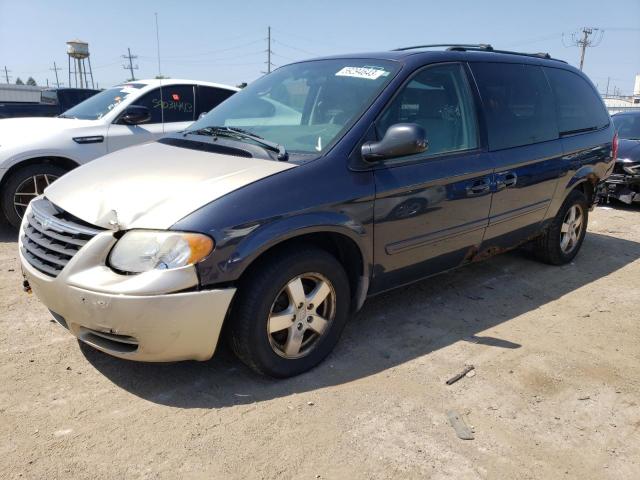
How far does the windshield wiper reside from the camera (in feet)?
9.89

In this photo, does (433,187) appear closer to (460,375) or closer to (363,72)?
(363,72)

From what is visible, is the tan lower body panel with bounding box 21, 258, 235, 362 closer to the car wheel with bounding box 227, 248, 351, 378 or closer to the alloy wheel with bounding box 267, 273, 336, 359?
the car wheel with bounding box 227, 248, 351, 378

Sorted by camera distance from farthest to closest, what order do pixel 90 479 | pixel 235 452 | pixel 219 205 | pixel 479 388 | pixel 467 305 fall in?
pixel 467 305, pixel 479 388, pixel 219 205, pixel 235 452, pixel 90 479

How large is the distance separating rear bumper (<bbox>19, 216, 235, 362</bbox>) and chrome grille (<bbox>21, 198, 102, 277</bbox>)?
86 mm

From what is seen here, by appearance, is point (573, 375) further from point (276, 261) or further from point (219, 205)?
point (219, 205)

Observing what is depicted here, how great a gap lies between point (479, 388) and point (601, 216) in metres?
5.77

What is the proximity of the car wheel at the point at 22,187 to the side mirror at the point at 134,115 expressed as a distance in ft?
2.98

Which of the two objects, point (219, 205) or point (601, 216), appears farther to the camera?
point (601, 216)

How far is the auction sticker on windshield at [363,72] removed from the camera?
3371 mm

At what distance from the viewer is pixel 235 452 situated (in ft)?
7.86

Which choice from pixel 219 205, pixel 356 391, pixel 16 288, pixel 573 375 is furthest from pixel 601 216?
pixel 16 288

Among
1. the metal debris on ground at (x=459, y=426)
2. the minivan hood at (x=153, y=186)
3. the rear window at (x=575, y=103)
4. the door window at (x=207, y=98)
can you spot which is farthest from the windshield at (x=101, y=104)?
the metal debris on ground at (x=459, y=426)

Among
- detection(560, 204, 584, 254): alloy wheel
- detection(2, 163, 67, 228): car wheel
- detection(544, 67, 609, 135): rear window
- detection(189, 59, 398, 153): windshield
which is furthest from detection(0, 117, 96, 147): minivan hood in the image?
detection(560, 204, 584, 254): alloy wheel

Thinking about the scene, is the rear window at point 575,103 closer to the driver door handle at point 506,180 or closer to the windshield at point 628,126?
the driver door handle at point 506,180
